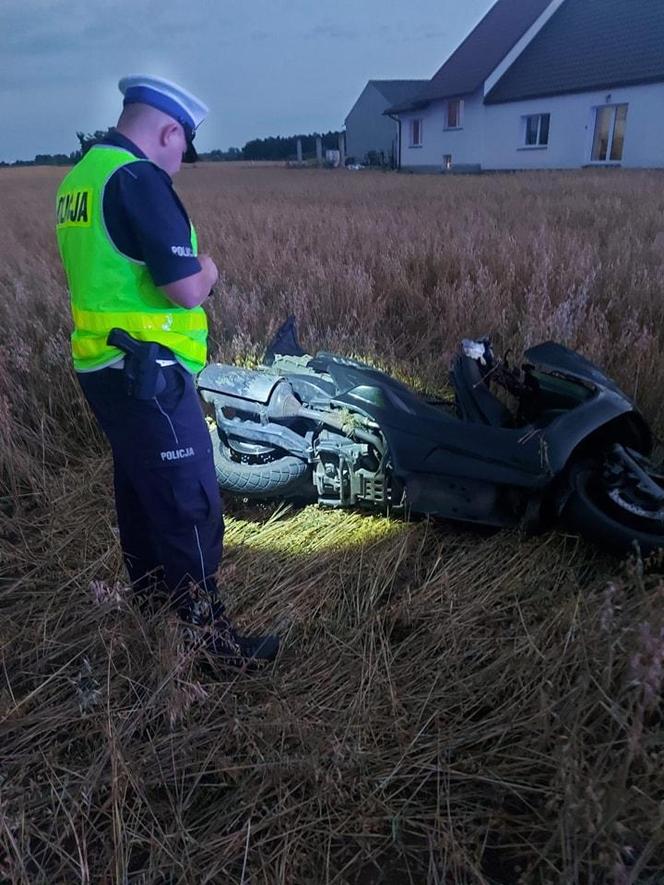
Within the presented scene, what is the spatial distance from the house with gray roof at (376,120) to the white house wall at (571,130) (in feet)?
50.9

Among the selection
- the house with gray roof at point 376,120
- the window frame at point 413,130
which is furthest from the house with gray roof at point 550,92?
the house with gray roof at point 376,120

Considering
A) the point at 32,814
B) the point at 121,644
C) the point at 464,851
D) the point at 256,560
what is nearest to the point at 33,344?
the point at 256,560

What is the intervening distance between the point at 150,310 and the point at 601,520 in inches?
68.5

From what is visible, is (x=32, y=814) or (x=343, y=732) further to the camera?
(x=343, y=732)

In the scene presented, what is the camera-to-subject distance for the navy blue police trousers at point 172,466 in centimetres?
192

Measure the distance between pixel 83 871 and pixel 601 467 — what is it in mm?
2154

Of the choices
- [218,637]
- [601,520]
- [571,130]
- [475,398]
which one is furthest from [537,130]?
[218,637]

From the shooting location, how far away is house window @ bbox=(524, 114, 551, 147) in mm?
25375

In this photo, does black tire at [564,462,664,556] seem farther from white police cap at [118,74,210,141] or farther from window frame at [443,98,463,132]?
window frame at [443,98,463,132]

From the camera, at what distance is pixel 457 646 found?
2217 millimetres

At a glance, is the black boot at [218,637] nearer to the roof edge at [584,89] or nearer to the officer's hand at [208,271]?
the officer's hand at [208,271]

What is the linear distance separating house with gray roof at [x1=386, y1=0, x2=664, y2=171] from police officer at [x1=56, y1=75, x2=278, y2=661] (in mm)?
23085

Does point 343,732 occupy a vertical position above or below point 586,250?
below

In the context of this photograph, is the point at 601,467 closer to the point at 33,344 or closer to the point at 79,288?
the point at 79,288
